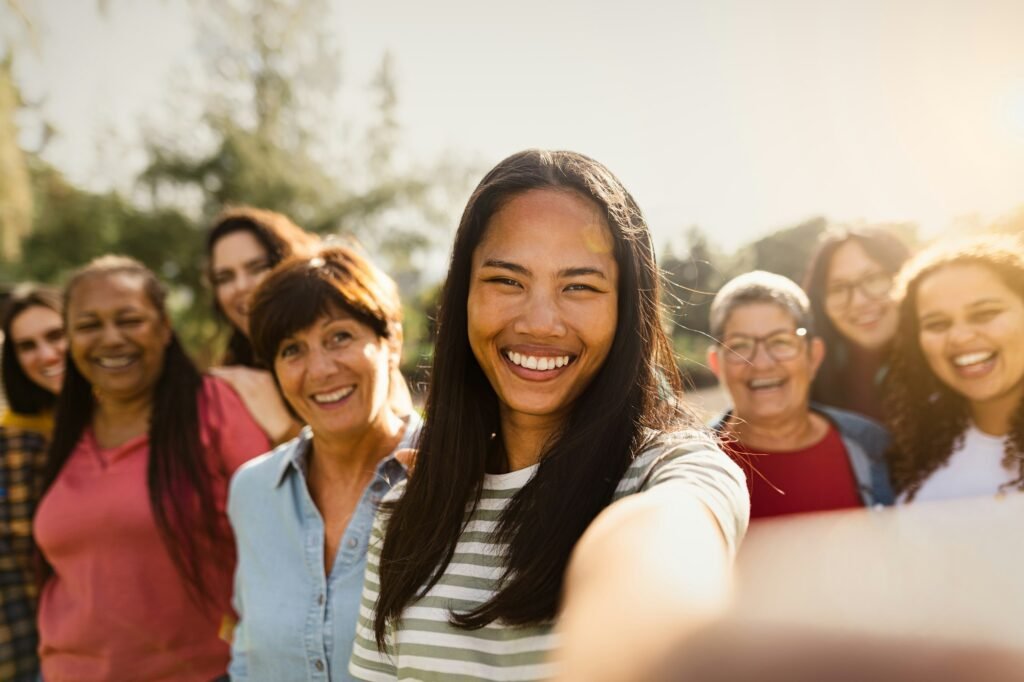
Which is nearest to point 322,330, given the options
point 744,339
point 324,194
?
point 744,339

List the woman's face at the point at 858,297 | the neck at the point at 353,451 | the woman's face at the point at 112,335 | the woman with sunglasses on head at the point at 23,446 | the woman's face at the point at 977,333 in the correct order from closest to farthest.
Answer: the woman's face at the point at 977,333 < the neck at the point at 353,451 < the woman's face at the point at 858,297 < the woman's face at the point at 112,335 < the woman with sunglasses on head at the point at 23,446

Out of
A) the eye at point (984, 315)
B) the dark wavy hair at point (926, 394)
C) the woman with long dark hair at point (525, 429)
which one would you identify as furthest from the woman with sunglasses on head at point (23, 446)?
the eye at point (984, 315)

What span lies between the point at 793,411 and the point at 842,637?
2.09m

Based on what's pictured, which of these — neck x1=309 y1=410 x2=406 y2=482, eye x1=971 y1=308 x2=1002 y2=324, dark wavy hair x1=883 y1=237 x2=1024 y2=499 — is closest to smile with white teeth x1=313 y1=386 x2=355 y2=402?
neck x1=309 y1=410 x2=406 y2=482

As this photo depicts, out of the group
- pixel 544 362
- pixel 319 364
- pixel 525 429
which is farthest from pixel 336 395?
pixel 544 362

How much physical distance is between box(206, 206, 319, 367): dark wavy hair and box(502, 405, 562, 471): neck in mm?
2294

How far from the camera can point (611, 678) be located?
61cm

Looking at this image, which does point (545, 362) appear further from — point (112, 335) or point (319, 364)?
point (112, 335)

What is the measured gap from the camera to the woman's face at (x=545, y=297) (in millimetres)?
1439

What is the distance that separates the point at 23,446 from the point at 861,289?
3.63 m

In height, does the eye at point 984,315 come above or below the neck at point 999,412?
above

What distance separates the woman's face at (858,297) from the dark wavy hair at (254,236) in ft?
7.81

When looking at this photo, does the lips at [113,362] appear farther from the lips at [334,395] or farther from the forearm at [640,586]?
the forearm at [640,586]

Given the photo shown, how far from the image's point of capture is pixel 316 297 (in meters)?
2.26
